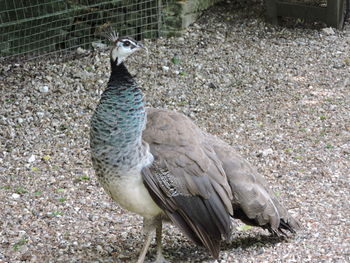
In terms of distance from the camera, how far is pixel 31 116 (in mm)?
6723

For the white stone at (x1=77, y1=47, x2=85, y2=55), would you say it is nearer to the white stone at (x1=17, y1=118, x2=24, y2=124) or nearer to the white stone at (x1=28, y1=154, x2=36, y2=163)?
the white stone at (x1=17, y1=118, x2=24, y2=124)

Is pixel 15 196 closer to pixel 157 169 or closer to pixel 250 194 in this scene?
pixel 157 169

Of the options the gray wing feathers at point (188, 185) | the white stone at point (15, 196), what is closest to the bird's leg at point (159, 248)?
the gray wing feathers at point (188, 185)

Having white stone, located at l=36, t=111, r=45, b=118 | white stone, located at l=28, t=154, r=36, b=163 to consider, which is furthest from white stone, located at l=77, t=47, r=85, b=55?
white stone, located at l=28, t=154, r=36, b=163

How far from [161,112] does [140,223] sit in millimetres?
1039

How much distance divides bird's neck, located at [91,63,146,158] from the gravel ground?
876 millimetres

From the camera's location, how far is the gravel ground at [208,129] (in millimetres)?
4594

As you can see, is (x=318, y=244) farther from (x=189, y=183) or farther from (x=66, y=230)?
(x=66, y=230)

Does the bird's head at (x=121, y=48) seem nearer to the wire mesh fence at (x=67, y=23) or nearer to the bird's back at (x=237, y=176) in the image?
the bird's back at (x=237, y=176)

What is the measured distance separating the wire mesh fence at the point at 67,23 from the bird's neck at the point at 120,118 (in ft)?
12.9

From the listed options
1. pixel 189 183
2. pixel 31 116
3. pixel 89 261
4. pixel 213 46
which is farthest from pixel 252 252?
pixel 213 46

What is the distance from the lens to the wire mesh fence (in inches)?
316

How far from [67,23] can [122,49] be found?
14.8 feet

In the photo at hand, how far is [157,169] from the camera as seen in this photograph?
399 centimetres
